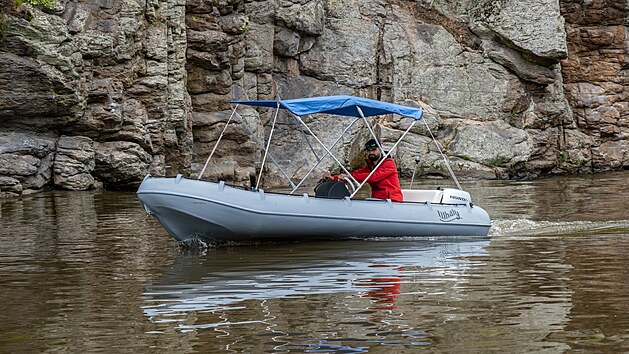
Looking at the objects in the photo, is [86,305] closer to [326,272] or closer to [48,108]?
[326,272]

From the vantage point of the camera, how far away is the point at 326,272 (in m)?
10.4

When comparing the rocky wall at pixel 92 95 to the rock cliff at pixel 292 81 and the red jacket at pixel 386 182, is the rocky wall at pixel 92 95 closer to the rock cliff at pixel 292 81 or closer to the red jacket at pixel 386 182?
the rock cliff at pixel 292 81

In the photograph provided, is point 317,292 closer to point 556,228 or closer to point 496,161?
point 556,228

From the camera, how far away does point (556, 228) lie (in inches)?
593

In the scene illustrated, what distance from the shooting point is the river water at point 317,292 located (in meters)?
6.86

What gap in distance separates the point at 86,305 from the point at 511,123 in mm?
28066

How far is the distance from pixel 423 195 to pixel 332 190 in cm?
238

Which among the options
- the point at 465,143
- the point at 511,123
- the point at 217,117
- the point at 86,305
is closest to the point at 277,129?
the point at 217,117

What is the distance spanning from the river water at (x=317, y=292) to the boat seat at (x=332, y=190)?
686mm

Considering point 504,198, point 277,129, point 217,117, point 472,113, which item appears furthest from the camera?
point 472,113

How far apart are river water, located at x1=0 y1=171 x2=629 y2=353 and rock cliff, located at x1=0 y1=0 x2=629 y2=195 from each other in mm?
7810

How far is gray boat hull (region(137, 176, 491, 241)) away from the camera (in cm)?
1256

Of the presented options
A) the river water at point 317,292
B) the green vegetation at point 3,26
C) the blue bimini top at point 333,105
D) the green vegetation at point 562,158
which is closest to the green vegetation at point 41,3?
the green vegetation at point 3,26

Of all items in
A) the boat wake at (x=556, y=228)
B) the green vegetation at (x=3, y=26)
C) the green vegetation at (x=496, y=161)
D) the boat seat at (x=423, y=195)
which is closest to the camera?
the boat wake at (x=556, y=228)
